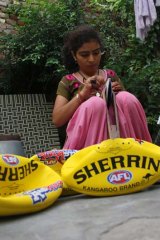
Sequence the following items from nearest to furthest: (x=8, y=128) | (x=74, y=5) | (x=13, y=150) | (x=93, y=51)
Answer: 1. (x=93, y=51)
2. (x=13, y=150)
3. (x=8, y=128)
4. (x=74, y=5)

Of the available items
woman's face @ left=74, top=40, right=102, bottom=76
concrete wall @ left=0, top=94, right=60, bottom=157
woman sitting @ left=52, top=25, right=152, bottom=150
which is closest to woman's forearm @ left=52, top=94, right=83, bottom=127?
woman sitting @ left=52, top=25, right=152, bottom=150

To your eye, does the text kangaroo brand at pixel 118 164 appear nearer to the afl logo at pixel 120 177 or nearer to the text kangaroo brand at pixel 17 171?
the afl logo at pixel 120 177

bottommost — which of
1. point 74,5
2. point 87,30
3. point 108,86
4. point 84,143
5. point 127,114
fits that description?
point 84,143

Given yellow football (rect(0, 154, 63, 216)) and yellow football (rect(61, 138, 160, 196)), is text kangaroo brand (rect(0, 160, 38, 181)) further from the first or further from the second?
yellow football (rect(61, 138, 160, 196))

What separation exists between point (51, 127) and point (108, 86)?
1574 mm

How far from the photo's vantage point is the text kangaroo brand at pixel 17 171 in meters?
1.27

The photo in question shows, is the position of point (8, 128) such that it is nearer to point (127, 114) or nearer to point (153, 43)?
point (127, 114)

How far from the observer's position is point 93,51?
1988 millimetres

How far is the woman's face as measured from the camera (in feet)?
6.49

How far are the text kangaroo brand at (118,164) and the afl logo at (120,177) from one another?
0.07 feet

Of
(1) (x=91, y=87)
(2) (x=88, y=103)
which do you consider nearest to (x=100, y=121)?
(2) (x=88, y=103)

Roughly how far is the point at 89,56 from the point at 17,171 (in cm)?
90

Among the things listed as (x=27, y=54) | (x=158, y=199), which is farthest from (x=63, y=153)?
(x=27, y=54)

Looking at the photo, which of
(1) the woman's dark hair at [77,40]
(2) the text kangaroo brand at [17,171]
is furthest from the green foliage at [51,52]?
(2) the text kangaroo brand at [17,171]
